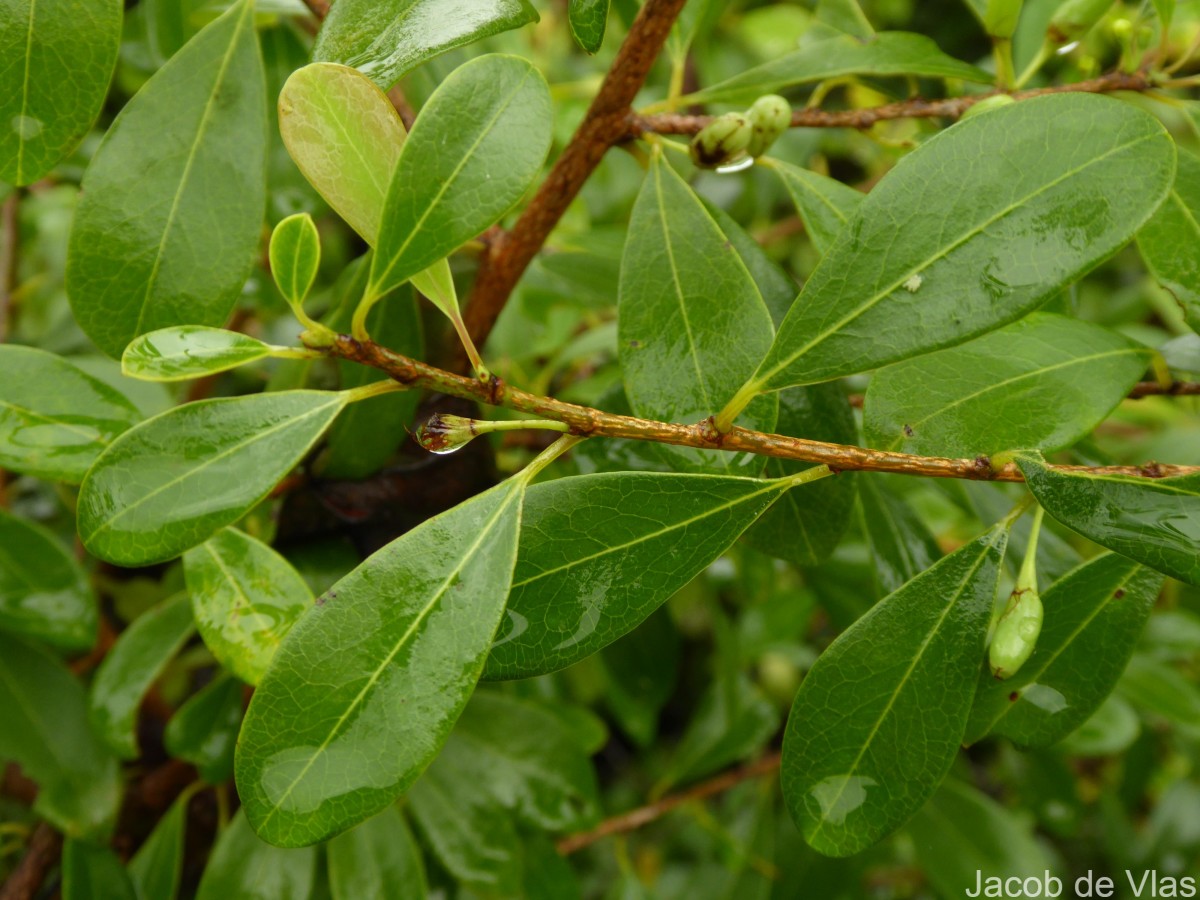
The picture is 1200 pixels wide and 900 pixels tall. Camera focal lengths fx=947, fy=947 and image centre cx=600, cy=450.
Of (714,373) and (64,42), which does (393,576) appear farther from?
(64,42)

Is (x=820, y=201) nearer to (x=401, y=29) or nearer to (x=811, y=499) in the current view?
(x=811, y=499)

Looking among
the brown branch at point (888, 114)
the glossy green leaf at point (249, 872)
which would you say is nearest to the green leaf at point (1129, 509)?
the brown branch at point (888, 114)

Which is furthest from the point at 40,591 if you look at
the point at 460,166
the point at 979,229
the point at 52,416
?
the point at 979,229

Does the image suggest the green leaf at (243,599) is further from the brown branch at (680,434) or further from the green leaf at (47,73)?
the green leaf at (47,73)

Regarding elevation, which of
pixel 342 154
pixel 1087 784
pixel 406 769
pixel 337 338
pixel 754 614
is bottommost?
pixel 1087 784

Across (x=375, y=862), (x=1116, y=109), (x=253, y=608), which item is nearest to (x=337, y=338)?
(x=253, y=608)
